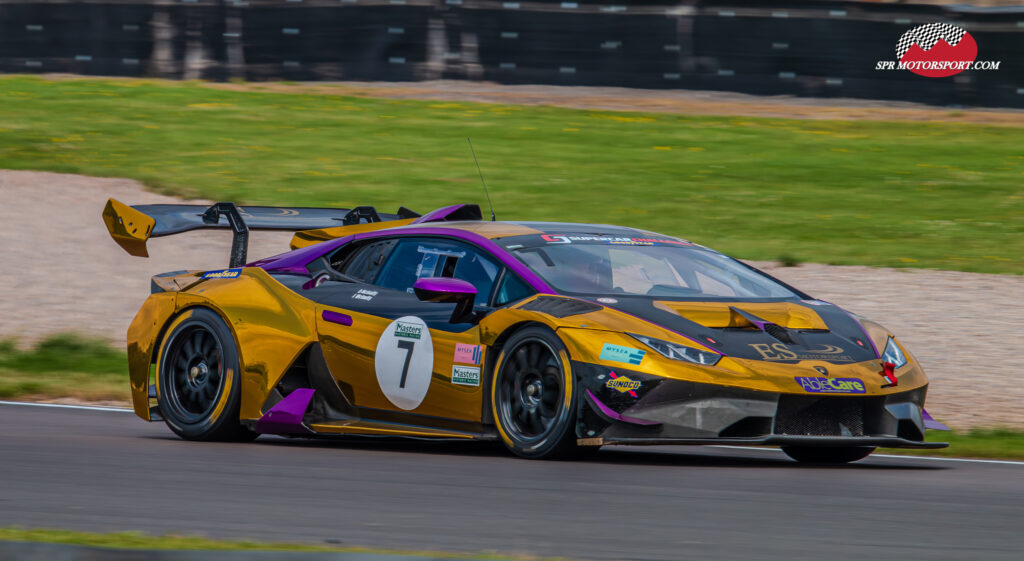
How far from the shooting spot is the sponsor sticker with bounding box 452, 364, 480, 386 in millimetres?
7793

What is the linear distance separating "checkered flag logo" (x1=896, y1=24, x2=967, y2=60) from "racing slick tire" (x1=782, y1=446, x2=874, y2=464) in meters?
15.9

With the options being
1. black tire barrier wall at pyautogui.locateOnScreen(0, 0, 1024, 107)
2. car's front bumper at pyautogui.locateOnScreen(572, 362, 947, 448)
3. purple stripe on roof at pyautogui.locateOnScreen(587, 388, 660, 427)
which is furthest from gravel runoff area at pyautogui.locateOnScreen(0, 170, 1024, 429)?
black tire barrier wall at pyautogui.locateOnScreen(0, 0, 1024, 107)

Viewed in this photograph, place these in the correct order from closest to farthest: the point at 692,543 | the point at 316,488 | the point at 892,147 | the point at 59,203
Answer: the point at 692,543
the point at 316,488
the point at 59,203
the point at 892,147

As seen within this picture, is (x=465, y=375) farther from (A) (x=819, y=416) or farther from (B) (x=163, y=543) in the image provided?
(B) (x=163, y=543)

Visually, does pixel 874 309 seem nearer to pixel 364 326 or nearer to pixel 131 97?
pixel 364 326

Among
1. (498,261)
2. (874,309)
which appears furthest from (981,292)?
(498,261)

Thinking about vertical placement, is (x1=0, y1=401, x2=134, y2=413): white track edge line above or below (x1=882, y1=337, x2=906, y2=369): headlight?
below

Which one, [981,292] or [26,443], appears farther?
[981,292]

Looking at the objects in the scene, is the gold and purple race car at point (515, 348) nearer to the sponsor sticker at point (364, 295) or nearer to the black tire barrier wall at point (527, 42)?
the sponsor sticker at point (364, 295)

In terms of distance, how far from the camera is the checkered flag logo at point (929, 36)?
76.2ft

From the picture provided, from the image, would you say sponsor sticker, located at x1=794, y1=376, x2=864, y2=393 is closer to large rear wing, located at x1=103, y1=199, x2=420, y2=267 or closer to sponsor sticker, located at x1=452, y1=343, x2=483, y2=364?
sponsor sticker, located at x1=452, y1=343, x2=483, y2=364

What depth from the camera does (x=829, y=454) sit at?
27.3ft

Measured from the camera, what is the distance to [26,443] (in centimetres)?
830

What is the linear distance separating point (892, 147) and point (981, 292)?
28.6 feet
